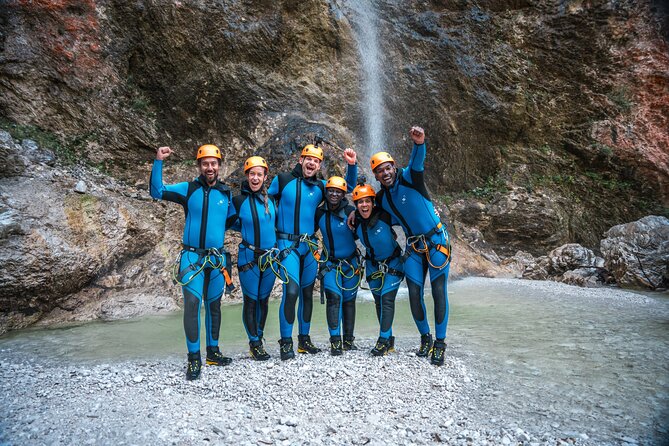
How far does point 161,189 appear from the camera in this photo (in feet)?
14.4

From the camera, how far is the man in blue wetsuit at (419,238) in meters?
4.54

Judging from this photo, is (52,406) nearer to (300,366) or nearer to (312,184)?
(300,366)

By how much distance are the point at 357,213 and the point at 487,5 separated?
12.7 m

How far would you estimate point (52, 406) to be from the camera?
10.8ft

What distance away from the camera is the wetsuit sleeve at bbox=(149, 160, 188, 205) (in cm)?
437

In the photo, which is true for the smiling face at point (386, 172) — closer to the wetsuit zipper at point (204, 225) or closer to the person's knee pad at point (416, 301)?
the person's knee pad at point (416, 301)

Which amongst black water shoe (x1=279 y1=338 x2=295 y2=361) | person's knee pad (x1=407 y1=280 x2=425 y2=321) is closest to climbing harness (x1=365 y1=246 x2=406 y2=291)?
person's knee pad (x1=407 y1=280 x2=425 y2=321)

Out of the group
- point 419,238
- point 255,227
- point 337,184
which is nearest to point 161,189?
point 255,227

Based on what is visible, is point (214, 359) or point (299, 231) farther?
point (299, 231)

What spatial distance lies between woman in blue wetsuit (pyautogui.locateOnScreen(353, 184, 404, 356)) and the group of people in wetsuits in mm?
11

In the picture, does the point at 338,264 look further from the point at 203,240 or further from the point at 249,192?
the point at 203,240

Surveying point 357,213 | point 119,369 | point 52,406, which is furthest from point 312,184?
point 52,406

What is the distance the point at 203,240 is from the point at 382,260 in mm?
1920

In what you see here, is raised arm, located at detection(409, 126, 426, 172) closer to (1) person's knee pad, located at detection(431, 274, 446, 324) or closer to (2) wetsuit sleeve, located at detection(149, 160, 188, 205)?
(1) person's knee pad, located at detection(431, 274, 446, 324)
